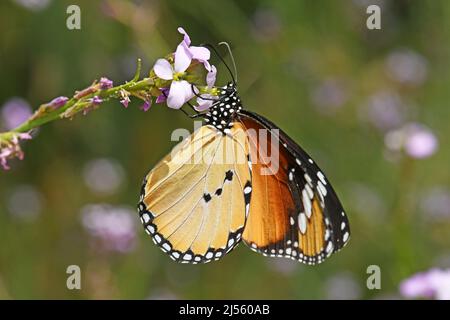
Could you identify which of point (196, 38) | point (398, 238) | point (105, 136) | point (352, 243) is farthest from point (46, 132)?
point (398, 238)

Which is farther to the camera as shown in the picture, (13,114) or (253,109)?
(253,109)

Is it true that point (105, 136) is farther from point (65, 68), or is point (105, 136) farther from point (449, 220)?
point (449, 220)

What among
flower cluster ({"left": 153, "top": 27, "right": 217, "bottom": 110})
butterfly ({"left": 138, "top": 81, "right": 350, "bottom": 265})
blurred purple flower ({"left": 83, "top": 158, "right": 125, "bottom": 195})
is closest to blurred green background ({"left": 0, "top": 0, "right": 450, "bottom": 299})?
blurred purple flower ({"left": 83, "top": 158, "right": 125, "bottom": 195})

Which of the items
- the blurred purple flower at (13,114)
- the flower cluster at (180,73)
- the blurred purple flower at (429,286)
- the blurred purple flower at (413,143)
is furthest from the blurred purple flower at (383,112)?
the flower cluster at (180,73)

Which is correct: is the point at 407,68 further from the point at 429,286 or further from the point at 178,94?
the point at 178,94

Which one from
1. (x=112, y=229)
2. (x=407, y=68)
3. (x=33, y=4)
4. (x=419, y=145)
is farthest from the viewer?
(x=407, y=68)

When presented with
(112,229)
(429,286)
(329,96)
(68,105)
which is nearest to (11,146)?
(68,105)

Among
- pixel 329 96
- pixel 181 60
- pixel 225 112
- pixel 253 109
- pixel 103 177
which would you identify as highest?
pixel 329 96
